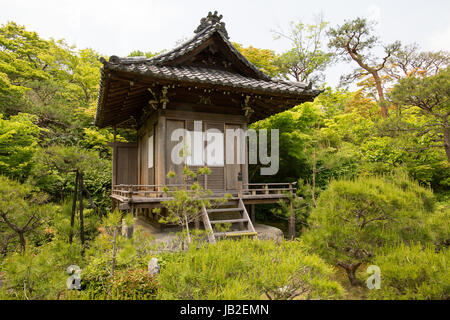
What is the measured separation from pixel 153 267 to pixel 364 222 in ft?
11.5

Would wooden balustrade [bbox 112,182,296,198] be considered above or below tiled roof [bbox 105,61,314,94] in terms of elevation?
below

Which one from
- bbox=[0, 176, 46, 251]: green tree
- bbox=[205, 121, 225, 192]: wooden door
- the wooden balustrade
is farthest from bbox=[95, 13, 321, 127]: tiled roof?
bbox=[0, 176, 46, 251]: green tree

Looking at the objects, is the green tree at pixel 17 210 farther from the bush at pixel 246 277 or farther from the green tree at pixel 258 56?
the green tree at pixel 258 56

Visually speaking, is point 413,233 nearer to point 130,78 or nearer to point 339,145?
point 130,78

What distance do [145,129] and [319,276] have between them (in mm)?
7522

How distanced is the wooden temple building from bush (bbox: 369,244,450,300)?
304 centimetres

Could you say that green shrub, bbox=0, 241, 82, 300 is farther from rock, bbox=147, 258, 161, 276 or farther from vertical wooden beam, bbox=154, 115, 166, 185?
vertical wooden beam, bbox=154, 115, 166, 185

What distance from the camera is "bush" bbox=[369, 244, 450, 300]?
2873mm

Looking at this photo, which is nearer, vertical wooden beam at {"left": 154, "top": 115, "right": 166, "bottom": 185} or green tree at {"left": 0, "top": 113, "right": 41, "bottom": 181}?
vertical wooden beam at {"left": 154, "top": 115, "right": 166, "bottom": 185}

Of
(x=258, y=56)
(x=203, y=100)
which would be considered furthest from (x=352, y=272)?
(x=258, y=56)

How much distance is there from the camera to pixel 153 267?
14.1ft

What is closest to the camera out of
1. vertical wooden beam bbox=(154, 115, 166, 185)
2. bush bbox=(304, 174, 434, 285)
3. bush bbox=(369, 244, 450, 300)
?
bush bbox=(369, 244, 450, 300)

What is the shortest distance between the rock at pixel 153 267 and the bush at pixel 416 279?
3.08 m

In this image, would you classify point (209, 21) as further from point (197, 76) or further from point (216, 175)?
point (216, 175)
